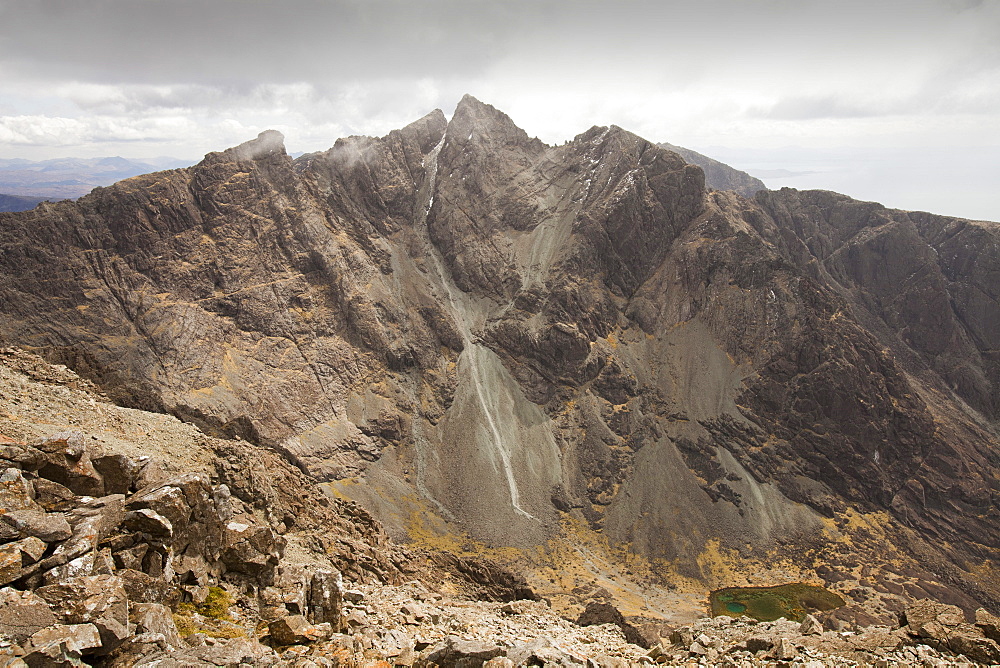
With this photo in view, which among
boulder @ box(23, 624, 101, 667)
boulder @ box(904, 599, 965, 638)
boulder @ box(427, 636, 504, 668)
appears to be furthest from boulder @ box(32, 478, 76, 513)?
boulder @ box(904, 599, 965, 638)

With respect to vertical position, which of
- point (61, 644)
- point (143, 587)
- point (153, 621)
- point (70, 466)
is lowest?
point (143, 587)

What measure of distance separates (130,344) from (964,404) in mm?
180490

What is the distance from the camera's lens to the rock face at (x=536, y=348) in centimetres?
8412

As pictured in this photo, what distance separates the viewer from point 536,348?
111812mm

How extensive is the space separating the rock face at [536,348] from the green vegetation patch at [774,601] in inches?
209

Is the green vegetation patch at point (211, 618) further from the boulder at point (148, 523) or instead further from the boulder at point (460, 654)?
A: the boulder at point (460, 654)

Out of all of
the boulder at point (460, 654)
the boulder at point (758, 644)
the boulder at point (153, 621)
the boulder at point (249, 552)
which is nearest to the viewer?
the boulder at point (153, 621)

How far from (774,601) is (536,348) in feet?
198

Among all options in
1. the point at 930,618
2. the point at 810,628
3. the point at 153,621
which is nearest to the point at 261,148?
the point at 153,621

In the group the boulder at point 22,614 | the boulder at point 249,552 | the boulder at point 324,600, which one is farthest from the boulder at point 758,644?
the boulder at point 22,614

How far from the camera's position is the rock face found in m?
84.1

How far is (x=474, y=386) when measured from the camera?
108m

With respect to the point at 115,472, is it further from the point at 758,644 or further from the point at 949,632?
the point at 949,632

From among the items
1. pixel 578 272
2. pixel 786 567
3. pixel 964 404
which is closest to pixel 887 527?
pixel 786 567
